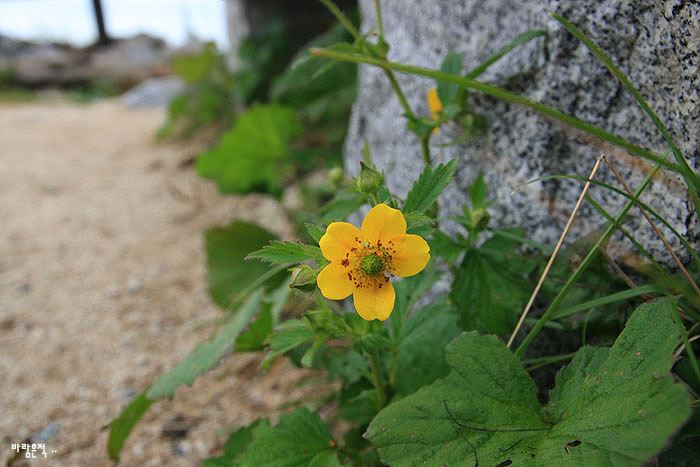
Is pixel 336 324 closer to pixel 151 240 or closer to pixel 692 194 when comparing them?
pixel 692 194

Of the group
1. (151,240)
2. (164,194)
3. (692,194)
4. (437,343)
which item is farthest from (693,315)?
→ (164,194)

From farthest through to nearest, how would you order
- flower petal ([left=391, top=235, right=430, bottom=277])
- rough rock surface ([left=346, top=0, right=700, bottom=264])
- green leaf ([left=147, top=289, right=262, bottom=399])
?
green leaf ([left=147, top=289, right=262, bottom=399]) < rough rock surface ([left=346, top=0, right=700, bottom=264]) < flower petal ([left=391, top=235, right=430, bottom=277])

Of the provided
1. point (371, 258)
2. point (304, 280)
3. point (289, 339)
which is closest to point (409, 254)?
point (371, 258)

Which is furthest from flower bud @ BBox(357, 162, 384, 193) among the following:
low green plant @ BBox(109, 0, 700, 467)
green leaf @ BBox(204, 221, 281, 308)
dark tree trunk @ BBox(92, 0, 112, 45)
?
dark tree trunk @ BBox(92, 0, 112, 45)

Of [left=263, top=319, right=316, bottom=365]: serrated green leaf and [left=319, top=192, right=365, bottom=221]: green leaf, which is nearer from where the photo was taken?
[left=263, top=319, right=316, bottom=365]: serrated green leaf

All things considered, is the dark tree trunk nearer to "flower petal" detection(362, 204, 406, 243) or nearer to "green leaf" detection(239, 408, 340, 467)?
"green leaf" detection(239, 408, 340, 467)

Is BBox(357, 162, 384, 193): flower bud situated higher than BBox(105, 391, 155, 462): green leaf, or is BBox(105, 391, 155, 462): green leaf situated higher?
BBox(357, 162, 384, 193): flower bud

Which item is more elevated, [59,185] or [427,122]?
[59,185]

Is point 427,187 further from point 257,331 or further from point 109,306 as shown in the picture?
point 109,306
